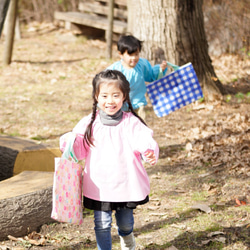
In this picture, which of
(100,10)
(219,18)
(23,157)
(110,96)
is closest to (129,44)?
(23,157)

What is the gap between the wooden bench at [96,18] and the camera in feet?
36.9

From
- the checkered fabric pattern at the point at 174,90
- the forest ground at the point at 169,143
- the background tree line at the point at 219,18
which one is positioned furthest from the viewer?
the background tree line at the point at 219,18

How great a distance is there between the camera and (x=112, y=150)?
2650mm

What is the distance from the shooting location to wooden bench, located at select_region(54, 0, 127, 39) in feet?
36.9

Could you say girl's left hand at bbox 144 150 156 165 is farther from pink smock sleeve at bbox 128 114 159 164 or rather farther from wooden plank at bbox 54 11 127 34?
wooden plank at bbox 54 11 127 34

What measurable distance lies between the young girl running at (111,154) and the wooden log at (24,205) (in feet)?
2.40

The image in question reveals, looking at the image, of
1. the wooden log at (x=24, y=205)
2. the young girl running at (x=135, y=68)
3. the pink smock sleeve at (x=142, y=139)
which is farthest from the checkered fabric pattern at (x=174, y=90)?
the pink smock sleeve at (x=142, y=139)

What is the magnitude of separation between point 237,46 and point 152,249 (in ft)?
23.0

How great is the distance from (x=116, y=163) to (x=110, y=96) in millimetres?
426

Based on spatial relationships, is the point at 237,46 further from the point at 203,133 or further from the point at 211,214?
the point at 211,214

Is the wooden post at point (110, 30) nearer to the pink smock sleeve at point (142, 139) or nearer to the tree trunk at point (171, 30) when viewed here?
the tree trunk at point (171, 30)

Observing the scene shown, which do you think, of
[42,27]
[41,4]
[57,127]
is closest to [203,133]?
[57,127]

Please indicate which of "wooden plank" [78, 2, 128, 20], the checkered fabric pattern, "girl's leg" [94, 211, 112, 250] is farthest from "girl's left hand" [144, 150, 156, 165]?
"wooden plank" [78, 2, 128, 20]

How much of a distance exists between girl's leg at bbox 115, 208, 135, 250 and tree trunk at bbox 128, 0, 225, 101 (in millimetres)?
4354
